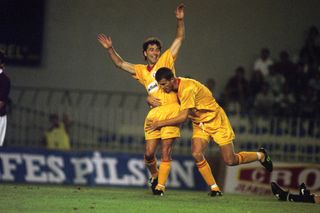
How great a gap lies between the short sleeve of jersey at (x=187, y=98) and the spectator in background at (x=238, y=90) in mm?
7921

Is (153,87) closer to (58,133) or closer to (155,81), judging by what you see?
(155,81)

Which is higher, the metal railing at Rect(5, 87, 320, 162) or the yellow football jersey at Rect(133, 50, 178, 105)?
the yellow football jersey at Rect(133, 50, 178, 105)

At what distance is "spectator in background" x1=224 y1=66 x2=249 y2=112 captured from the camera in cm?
2219

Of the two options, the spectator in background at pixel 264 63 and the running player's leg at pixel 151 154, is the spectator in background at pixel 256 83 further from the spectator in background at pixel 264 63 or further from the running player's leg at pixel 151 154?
the running player's leg at pixel 151 154

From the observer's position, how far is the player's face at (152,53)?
48.5 feet

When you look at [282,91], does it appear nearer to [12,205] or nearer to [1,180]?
[1,180]

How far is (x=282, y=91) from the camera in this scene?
2248cm

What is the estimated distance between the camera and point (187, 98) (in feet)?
46.4

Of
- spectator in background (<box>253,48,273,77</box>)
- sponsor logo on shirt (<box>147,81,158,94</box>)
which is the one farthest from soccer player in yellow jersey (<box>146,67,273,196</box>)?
spectator in background (<box>253,48,273,77</box>)

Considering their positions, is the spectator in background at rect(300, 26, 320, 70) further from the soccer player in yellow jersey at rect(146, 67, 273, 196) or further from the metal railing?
the soccer player in yellow jersey at rect(146, 67, 273, 196)

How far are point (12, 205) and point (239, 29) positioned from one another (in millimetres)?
12612

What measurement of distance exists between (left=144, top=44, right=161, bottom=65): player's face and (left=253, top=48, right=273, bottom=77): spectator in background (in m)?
8.38

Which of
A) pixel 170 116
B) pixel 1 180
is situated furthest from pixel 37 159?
pixel 170 116

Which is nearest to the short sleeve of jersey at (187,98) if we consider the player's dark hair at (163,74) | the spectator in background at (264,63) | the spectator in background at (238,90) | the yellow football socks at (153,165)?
the player's dark hair at (163,74)
